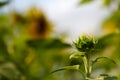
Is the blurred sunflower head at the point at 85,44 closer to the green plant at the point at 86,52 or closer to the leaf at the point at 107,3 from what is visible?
the green plant at the point at 86,52

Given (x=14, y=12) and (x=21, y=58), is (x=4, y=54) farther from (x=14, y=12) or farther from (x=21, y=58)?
(x=14, y=12)

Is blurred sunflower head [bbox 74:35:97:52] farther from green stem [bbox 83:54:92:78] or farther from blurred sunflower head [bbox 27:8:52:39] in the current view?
blurred sunflower head [bbox 27:8:52:39]

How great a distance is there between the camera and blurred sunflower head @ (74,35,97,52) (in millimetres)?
1228

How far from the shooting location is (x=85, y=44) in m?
1.24

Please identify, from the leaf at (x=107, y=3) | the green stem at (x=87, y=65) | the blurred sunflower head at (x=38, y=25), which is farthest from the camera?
the blurred sunflower head at (x=38, y=25)

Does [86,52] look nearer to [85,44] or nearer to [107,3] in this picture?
[85,44]

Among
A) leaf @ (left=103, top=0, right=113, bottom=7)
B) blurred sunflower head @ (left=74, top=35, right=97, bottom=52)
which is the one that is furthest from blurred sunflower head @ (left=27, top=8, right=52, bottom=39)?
blurred sunflower head @ (left=74, top=35, right=97, bottom=52)

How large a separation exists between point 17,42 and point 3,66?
619 mm

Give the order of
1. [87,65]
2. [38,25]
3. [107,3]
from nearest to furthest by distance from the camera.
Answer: [87,65] → [107,3] → [38,25]

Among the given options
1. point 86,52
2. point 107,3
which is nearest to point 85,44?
point 86,52

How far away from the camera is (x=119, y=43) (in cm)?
269

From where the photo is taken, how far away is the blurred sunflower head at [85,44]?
123 centimetres

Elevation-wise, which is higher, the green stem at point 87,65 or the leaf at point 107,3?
the leaf at point 107,3

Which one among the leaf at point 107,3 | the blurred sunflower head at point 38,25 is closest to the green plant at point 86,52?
the leaf at point 107,3
